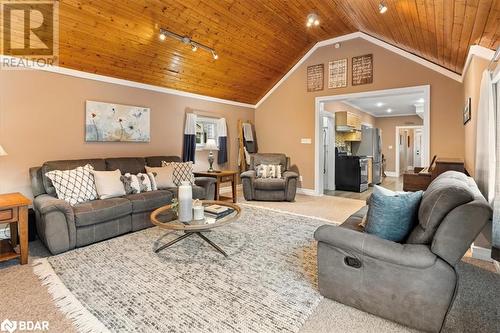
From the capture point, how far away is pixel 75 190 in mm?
3143

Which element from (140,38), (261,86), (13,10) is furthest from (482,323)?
(261,86)

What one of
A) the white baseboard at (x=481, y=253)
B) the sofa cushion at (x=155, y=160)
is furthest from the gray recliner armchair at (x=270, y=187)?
the white baseboard at (x=481, y=253)

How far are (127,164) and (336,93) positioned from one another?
14.1ft

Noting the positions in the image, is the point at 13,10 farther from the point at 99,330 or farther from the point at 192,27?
the point at 99,330

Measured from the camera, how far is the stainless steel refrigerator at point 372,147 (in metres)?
8.00

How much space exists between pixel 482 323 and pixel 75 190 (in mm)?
3940

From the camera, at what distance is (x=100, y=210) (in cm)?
303

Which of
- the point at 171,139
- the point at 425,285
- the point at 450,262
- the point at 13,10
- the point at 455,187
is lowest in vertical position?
the point at 425,285

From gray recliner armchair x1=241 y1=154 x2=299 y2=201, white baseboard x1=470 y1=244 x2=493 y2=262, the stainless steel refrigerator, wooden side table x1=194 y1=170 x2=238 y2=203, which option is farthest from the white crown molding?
white baseboard x1=470 y1=244 x2=493 y2=262

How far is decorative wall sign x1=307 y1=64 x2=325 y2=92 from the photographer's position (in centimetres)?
576

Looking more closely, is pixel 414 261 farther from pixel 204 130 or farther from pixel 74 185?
pixel 204 130

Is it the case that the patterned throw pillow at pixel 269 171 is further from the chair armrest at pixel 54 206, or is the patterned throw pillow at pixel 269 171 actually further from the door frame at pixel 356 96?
the chair armrest at pixel 54 206

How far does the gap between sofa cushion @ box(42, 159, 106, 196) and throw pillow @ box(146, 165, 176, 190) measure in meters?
0.68

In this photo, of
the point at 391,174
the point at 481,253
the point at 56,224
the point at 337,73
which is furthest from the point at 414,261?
the point at 391,174
